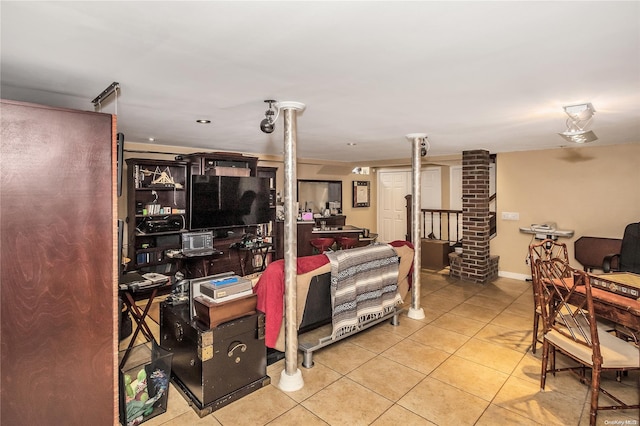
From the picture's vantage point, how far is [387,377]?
279cm

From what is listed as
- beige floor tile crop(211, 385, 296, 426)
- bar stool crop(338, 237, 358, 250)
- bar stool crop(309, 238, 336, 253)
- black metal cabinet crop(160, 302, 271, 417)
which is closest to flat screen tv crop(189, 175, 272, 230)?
bar stool crop(309, 238, 336, 253)

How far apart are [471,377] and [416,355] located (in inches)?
20.0

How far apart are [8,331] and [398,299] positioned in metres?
3.24

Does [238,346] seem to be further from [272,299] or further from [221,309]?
[272,299]

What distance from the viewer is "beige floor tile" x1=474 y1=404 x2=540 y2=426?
2.24 m

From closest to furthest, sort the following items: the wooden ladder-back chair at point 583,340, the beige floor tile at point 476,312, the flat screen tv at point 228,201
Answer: the wooden ladder-back chair at point 583,340, the beige floor tile at point 476,312, the flat screen tv at point 228,201

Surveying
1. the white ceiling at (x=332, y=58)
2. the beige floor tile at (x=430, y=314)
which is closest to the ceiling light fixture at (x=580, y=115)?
the white ceiling at (x=332, y=58)

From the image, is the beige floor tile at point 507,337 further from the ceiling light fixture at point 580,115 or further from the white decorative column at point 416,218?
the ceiling light fixture at point 580,115

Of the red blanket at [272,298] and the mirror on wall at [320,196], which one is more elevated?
the mirror on wall at [320,196]

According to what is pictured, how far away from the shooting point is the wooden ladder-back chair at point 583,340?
6.94 ft

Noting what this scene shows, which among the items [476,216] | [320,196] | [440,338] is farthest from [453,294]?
[320,196]

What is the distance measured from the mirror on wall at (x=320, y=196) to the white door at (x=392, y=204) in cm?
137

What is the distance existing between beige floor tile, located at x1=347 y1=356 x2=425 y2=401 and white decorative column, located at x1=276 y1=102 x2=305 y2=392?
0.52 meters

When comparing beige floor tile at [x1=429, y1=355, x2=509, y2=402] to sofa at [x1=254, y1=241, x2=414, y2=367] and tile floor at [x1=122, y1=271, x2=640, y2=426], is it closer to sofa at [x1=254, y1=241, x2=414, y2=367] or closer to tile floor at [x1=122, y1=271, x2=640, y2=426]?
tile floor at [x1=122, y1=271, x2=640, y2=426]
